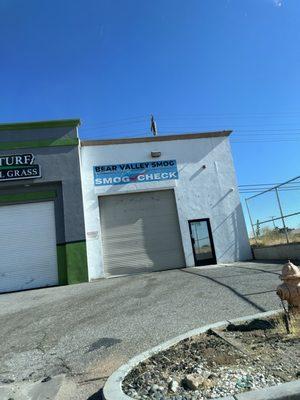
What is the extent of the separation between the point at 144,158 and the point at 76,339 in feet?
41.9

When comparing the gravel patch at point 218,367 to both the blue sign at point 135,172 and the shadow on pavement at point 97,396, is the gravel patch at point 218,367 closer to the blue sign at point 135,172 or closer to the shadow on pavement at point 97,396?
the shadow on pavement at point 97,396

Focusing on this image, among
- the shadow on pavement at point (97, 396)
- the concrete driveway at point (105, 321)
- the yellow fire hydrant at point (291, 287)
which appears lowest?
the shadow on pavement at point (97, 396)

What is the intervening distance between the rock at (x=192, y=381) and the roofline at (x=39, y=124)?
48.7ft

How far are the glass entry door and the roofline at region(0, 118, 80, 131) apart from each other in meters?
7.25

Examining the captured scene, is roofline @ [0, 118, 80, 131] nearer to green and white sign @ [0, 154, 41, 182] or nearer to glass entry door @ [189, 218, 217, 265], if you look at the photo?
green and white sign @ [0, 154, 41, 182]

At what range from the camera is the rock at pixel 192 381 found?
3904mm

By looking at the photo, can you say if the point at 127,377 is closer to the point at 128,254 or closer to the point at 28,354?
the point at 28,354

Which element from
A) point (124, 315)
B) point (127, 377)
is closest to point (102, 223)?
point (124, 315)

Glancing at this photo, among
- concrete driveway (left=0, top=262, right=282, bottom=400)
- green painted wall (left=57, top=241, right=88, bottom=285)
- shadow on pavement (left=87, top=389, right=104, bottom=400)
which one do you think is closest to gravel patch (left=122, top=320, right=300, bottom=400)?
shadow on pavement (left=87, top=389, right=104, bottom=400)

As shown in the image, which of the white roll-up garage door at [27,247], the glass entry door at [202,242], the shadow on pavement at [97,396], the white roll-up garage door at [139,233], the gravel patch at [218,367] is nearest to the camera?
the gravel patch at [218,367]

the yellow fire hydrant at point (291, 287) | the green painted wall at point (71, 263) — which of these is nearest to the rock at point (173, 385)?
the yellow fire hydrant at point (291, 287)

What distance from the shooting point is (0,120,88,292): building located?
643 inches

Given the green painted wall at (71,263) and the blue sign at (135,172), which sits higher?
the blue sign at (135,172)

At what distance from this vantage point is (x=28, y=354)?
6324 millimetres
